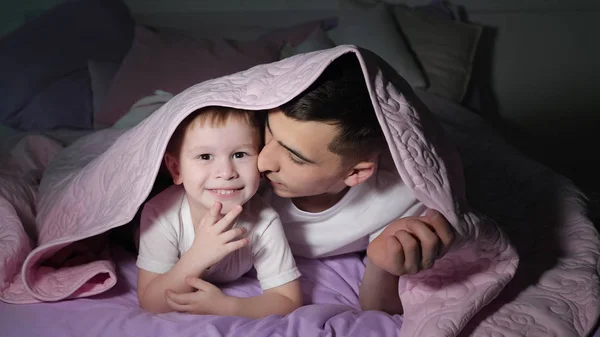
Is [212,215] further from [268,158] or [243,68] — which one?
[243,68]

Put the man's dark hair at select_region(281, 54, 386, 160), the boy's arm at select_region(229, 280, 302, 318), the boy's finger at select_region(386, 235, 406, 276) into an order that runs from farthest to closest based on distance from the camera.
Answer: the boy's arm at select_region(229, 280, 302, 318), the man's dark hair at select_region(281, 54, 386, 160), the boy's finger at select_region(386, 235, 406, 276)

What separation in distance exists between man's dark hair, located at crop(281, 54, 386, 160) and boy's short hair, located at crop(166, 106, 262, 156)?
0.08m

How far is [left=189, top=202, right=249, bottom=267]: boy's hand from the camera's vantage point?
1.17 metres

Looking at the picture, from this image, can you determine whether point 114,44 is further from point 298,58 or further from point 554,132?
point 554,132

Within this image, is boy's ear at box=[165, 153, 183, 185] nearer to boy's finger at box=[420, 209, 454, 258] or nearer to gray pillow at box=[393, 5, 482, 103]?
boy's finger at box=[420, 209, 454, 258]

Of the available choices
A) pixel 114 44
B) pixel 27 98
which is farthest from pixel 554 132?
pixel 27 98

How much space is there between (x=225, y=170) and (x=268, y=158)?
82 millimetres

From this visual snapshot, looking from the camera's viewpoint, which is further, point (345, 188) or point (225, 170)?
point (345, 188)

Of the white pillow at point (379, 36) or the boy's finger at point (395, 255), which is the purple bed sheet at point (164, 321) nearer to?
the boy's finger at point (395, 255)

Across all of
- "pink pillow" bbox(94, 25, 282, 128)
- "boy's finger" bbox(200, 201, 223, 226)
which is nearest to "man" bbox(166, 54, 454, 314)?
"boy's finger" bbox(200, 201, 223, 226)

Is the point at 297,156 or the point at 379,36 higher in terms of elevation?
the point at 297,156

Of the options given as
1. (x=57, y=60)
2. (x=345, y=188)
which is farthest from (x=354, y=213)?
(x=57, y=60)

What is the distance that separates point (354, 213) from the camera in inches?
54.8

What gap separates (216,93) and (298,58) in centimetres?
17
